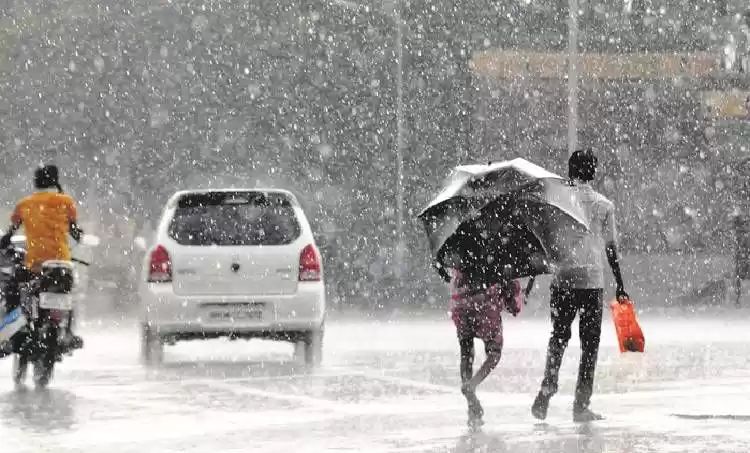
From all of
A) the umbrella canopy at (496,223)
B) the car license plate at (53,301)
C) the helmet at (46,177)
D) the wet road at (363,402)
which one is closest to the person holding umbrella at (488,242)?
the umbrella canopy at (496,223)

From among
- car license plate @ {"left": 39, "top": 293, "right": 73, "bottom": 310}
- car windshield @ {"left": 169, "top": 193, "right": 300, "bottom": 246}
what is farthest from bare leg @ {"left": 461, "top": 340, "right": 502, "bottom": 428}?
car windshield @ {"left": 169, "top": 193, "right": 300, "bottom": 246}

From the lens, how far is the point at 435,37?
46.2m

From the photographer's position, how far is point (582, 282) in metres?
12.6

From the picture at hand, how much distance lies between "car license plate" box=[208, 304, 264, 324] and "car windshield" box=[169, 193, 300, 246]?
58cm

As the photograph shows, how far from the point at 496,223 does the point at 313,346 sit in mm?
5355

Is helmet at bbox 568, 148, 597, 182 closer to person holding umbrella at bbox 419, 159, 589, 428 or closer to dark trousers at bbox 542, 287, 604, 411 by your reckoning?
person holding umbrella at bbox 419, 159, 589, 428

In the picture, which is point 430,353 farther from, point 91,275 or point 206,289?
point 91,275

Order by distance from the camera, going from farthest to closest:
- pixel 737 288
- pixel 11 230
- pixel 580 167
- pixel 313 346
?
pixel 737 288
pixel 313 346
pixel 11 230
pixel 580 167

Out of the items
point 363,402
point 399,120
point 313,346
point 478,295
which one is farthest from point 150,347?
point 399,120

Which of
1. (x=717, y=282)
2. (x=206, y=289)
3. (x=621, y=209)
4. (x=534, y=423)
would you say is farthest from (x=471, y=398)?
(x=621, y=209)

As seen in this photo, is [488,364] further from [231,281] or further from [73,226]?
[231,281]

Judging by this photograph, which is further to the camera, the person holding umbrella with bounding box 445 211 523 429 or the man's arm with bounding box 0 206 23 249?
the man's arm with bounding box 0 206 23 249

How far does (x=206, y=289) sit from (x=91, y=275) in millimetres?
18765

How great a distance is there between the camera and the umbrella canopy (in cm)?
1298
